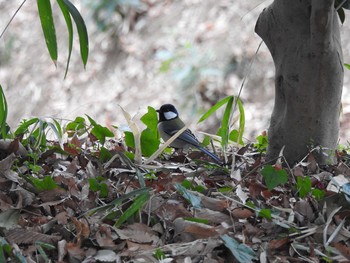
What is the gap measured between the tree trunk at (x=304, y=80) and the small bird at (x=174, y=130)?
1.79 feet

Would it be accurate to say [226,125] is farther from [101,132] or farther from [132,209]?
[132,209]

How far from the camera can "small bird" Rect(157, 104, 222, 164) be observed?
4.06 metres

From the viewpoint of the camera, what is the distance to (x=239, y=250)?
7.02 ft

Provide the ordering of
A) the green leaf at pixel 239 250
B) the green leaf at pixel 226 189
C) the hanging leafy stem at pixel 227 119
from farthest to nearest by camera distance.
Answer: the hanging leafy stem at pixel 227 119, the green leaf at pixel 226 189, the green leaf at pixel 239 250

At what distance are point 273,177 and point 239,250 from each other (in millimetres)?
531

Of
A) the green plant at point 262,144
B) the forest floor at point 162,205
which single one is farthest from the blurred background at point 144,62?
the forest floor at point 162,205

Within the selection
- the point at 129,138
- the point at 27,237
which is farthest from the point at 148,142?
the point at 27,237

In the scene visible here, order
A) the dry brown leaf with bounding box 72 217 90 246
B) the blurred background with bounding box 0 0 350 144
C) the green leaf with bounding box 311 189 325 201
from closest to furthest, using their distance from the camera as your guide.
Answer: the dry brown leaf with bounding box 72 217 90 246, the green leaf with bounding box 311 189 325 201, the blurred background with bounding box 0 0 350 144

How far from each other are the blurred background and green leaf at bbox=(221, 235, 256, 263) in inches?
258

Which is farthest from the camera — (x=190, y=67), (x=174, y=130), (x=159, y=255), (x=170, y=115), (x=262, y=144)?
(x=190, y=67)

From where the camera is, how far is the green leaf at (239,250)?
6.93 ft

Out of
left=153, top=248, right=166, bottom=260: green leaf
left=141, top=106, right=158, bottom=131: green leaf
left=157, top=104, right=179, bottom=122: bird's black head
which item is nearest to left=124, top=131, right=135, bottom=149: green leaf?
left=141, top=106, right=158, bottom=131: green leaf

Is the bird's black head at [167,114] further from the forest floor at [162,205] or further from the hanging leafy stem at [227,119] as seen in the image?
the hanging leafy stem at [227,119]

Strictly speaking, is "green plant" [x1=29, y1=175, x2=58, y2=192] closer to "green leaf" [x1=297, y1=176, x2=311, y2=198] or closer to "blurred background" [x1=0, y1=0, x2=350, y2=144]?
"green leaf" [x1=297, y1=176, x2=311, y2=198]
